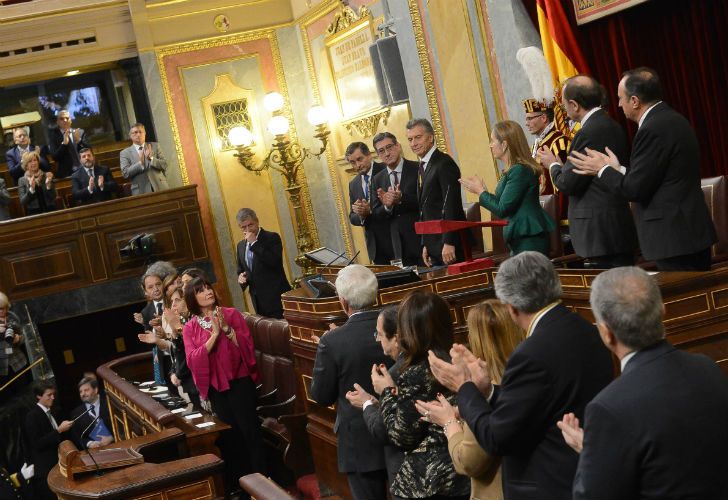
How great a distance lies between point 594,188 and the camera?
461cm

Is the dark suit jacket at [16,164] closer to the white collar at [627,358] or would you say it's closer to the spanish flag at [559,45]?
the spanish flag at [559,45]

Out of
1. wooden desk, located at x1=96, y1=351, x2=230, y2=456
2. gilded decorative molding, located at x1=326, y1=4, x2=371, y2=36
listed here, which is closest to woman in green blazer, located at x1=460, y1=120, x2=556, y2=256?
wooden desk, located at x1=96, y1=351, x2=230, y2=456

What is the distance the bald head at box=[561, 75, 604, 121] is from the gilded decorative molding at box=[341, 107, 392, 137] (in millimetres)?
5229

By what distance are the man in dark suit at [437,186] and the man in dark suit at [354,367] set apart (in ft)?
5.25

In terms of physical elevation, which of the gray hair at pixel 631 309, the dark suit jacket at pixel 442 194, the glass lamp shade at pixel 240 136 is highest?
the glass lamp shade at pixel 240 136

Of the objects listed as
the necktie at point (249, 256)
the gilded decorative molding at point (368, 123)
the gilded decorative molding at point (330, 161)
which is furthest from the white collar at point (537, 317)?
the gilded decorative molding at point (330, 161)

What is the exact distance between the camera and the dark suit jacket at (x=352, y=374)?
4035mm

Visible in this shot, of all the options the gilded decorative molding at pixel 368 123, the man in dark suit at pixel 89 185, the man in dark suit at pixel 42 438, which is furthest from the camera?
the man in dark suit at pixel 89 185

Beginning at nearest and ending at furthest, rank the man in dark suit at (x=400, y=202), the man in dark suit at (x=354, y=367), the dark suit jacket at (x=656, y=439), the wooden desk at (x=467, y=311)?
the dark suit jacket at (x=656, y=439), the wooden desk at (x=467, y=311), the man in dark suit at (x=354, y=367), the man in dark suit at (x=400, y=202)

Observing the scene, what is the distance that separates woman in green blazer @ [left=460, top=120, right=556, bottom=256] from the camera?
502cm

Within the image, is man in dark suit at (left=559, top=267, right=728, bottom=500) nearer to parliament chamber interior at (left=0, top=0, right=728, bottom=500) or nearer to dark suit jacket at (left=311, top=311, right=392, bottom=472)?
parliament chamber interior at (left=0, top=0, right=728, bottom=500)

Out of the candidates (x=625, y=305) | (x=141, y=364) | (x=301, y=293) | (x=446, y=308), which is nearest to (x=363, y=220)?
(x=301, y=293)

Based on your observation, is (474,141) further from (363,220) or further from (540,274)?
(540,274)

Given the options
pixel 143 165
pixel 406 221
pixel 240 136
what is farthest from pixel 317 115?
pixel 406 221
